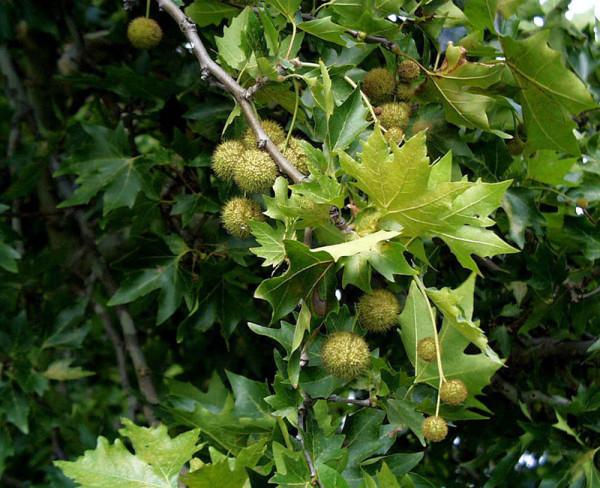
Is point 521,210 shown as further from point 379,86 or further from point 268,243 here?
point 268,243

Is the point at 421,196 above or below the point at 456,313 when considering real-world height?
above

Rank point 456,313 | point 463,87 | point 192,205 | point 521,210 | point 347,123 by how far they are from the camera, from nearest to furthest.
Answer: point 456,313, point 347,123, point 463,87, point 521,210, point 192,205

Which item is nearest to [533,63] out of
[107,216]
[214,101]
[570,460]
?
[214,101]

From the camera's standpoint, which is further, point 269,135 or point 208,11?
point 208,11

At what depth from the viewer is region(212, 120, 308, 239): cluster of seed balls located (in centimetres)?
134

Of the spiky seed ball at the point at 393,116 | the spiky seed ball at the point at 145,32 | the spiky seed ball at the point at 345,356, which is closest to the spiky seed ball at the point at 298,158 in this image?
the spiky seed ball at the point at 393,116

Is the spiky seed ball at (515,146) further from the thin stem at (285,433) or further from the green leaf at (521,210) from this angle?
the thin stem at (285,433)

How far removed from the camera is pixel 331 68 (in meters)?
1.48

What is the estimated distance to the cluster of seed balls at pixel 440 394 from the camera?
1.30 meters

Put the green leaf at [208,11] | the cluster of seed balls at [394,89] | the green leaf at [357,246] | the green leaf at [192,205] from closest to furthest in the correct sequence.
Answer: the green leaf at [357,246] < the cluster of seed balls at [394,89] < the green leaf at [208,11] < the green leaf at [192,205]

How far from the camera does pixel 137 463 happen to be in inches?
Answer: 51.9

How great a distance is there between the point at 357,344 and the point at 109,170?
120 cm

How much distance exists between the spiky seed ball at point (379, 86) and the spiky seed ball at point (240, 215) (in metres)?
0.42

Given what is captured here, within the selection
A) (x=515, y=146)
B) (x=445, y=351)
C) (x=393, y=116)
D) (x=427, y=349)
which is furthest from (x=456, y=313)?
(x=515, y=146)
